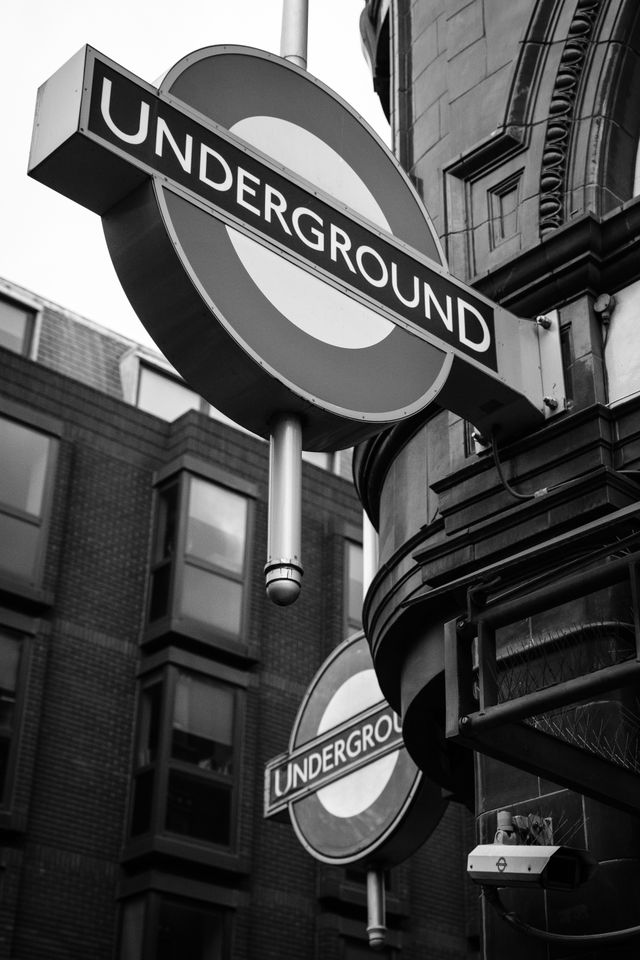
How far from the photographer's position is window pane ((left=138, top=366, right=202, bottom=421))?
2767 centimetres

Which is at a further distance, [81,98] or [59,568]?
[59,568]

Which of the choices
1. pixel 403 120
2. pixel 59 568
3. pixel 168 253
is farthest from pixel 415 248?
pixel 59 568

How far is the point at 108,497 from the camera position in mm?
22812

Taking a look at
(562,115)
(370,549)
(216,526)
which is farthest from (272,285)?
(216,526)

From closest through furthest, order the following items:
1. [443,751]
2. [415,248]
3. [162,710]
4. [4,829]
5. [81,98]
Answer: [81,98], [415,248], [443,751], [4,829], [162,710]

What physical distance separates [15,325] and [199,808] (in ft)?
36.3

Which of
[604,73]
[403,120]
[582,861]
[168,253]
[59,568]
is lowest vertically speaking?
[582,861]

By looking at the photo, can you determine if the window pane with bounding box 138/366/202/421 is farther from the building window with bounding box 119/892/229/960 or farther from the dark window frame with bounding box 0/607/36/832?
the building window with bounding box 119/892/229/960

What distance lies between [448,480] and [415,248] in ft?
4.39

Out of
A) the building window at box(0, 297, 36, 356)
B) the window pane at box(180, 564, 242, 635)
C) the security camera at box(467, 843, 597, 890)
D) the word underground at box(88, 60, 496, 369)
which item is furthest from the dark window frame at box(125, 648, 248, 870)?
the security camera at box(467, 843, 597, 890)

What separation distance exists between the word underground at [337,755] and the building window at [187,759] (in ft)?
27.9

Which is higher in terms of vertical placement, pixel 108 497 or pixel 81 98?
pixel 108 497

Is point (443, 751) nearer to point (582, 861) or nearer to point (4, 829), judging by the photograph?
point (582, 861)

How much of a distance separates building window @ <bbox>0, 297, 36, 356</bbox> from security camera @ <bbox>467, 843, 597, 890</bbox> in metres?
21.7
